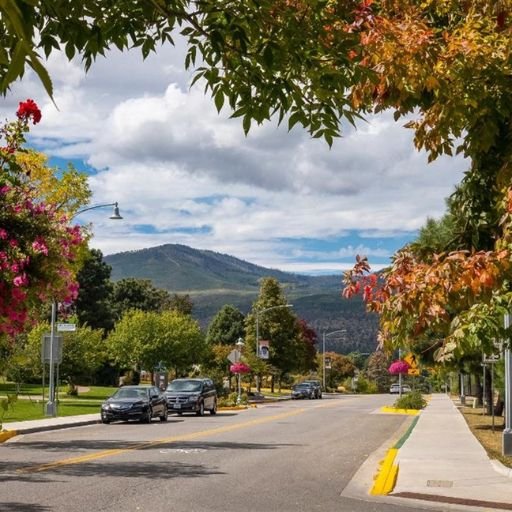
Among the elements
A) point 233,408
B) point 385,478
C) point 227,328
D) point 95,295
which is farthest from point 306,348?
point 385,478

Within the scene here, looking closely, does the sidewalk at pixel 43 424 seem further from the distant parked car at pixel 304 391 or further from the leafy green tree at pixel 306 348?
the leafy green tree at pixel 306 348

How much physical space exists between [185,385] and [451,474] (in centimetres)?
2374

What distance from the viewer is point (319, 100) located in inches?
204

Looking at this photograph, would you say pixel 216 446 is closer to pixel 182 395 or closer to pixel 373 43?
pixel 373 43

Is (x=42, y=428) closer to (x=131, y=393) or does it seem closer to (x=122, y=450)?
(x=131, y=393)

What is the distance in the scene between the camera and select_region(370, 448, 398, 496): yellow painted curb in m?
11.4

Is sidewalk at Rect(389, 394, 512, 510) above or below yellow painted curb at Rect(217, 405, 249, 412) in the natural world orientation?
above

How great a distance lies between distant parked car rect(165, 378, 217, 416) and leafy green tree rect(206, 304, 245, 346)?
272 feet

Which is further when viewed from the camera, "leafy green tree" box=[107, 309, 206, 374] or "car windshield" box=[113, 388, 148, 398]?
"leafy green tree" box=[107, 309, 206, 374]

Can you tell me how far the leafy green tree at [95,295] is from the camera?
88.9 meters

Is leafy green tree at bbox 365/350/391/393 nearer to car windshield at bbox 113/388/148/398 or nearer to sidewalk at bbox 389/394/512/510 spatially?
car windshield at bbox 113/388/148/398

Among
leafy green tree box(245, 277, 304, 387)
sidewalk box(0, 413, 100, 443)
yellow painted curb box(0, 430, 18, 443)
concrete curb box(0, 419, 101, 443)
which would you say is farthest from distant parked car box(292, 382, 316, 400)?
yellow painted curb box(0, 430, 18, 443)

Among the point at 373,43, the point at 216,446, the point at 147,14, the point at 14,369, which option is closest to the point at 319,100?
the point at 147,14

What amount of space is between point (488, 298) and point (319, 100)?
2.45 m
